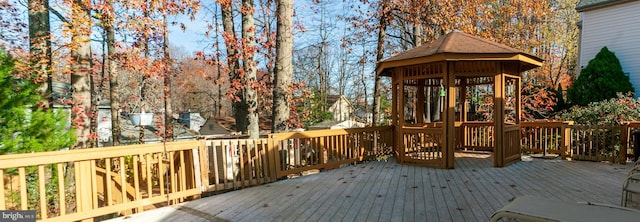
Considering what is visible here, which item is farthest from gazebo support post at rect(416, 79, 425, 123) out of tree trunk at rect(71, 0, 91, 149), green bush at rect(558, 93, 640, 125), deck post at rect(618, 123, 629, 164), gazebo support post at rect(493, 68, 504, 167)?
tree trunk at rect(71, 0, 91, 149)

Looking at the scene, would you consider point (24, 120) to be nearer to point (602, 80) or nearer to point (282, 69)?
point (282, 69)

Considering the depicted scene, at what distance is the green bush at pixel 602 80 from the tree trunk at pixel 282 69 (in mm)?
10973

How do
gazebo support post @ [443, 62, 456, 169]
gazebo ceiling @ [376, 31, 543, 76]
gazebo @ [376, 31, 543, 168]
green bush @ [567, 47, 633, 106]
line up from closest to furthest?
gazebo ceiling @ [376, 31, 543, 76], gazebo @ [376, 31, 543, 168], gazebo support post @ [443, 62, 456, 169], green bush @ [567, 47, 633, 106]

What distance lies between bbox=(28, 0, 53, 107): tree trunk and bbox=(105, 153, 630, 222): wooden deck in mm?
4953

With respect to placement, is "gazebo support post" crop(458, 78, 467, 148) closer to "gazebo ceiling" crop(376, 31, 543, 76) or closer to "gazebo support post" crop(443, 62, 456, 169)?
"gazebo ceiling" crop(376, 31, 543, 76)

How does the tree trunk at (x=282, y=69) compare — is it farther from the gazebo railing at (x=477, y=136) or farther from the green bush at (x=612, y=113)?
the green bush at (x=612, y=113)

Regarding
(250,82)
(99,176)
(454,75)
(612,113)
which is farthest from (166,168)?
(612,113)

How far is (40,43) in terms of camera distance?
664 centimetres

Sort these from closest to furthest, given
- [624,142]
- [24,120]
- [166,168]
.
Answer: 1. [166,168]
2. [24,120]
3. [624,142]

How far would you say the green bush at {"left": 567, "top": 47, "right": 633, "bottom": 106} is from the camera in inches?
433

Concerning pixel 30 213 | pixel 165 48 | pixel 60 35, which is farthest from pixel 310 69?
pixel 30 213

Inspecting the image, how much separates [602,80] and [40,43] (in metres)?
16.0

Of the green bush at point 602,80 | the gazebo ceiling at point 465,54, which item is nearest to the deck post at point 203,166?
the gazebo ceiling at point 465,54

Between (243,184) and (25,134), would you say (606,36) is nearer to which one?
(243,184)
